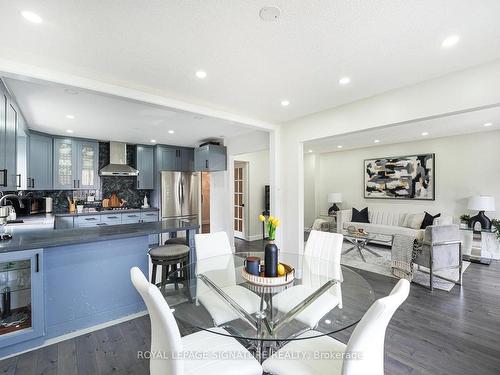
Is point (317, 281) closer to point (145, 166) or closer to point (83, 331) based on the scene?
point (83, 331)

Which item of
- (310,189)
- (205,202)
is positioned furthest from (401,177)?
(205,202)

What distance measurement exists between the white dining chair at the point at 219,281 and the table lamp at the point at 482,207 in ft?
15.8

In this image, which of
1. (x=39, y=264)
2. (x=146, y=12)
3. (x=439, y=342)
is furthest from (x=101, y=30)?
(x=439, y=342)

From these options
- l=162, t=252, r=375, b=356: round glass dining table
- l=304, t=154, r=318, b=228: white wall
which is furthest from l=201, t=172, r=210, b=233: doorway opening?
l=162, t=252, r=375, b=356: round glass dining table

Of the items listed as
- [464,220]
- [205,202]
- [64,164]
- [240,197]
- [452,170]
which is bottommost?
[464,220]

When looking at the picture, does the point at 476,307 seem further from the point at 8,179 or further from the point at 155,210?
the point at 155,210

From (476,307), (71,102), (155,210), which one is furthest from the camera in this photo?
(155,210)

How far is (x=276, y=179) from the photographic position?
410 centimetres

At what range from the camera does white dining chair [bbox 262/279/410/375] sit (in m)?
1.02

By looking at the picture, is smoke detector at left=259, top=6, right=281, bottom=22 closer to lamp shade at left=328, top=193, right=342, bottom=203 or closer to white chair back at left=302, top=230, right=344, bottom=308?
white chair back at left=302, top=230, right=344, bottom=308

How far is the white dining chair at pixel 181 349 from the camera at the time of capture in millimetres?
1084

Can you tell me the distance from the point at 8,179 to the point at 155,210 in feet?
11.0

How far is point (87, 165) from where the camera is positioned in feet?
17.1

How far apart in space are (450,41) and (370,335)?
224 centimetres
